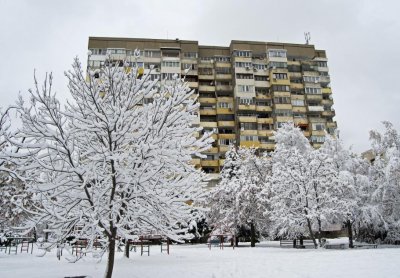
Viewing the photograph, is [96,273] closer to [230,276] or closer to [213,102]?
[230,276]

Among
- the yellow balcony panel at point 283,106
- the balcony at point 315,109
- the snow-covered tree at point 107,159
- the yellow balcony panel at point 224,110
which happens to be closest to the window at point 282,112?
the yellow balcony panel at point 283,106

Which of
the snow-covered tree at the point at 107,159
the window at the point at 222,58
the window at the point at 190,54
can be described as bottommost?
the snow-covered tree at the point at 107,159

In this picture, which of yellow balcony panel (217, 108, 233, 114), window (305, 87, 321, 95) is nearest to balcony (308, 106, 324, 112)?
window (305, 87, 321, 95)

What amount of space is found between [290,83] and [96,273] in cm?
6037

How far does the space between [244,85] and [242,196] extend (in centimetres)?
3569

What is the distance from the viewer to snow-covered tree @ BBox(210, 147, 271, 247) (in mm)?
32969

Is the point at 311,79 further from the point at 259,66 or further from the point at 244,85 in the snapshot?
the point at 244,85

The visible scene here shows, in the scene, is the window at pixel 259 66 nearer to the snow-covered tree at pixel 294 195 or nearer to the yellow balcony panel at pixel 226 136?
the yellow balcony panel at pixel 226 136

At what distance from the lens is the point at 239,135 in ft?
203

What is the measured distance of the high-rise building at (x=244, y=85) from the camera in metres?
62.9

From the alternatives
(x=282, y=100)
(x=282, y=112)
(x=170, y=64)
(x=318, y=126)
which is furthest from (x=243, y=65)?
(x=318, y=126)

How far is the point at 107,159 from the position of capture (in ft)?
24.4

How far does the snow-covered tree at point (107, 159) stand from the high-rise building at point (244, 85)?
169 ft

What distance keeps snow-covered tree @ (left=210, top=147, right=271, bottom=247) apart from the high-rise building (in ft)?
77.1
